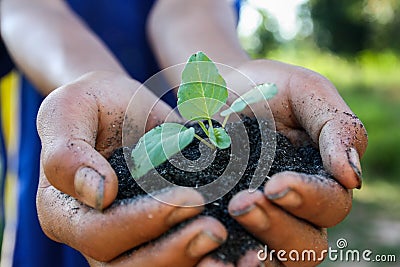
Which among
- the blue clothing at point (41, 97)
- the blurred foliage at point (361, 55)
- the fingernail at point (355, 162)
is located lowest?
the blue clothing at point (41, 97)

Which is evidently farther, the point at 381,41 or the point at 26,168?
the point at 381,41

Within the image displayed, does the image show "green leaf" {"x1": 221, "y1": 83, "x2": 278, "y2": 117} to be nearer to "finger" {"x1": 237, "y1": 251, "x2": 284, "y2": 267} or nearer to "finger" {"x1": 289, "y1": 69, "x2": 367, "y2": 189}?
"finger" {"x1": 289, "y1": 69, "x2": 367, "y2": 189}

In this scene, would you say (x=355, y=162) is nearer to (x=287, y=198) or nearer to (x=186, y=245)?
(x=287, y=198)

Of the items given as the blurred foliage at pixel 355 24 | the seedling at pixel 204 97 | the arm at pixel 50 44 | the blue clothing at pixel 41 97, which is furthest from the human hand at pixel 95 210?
the blurred foliage at pixel 355 24

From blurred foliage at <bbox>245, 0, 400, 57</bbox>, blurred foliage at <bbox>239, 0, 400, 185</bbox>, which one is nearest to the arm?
blurred foliage at <bbox>239, 0, 400, 185</bbox>

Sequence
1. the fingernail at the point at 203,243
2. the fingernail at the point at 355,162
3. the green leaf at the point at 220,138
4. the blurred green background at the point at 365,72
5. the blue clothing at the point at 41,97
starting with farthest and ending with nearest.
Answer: the blurred green background at the point at 365,72, the blue clothing at the point at 41,97, the green leaf at the point at 220,138, the fingernail at the point at 355,162, the fingernail at the point at 203,243

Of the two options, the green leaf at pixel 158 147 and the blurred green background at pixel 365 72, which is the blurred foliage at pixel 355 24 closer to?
the blurred green background at pixel 365 72

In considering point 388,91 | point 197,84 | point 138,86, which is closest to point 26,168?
point 138,86

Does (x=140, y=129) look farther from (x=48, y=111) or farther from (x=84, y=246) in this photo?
(x=84, y=246)
